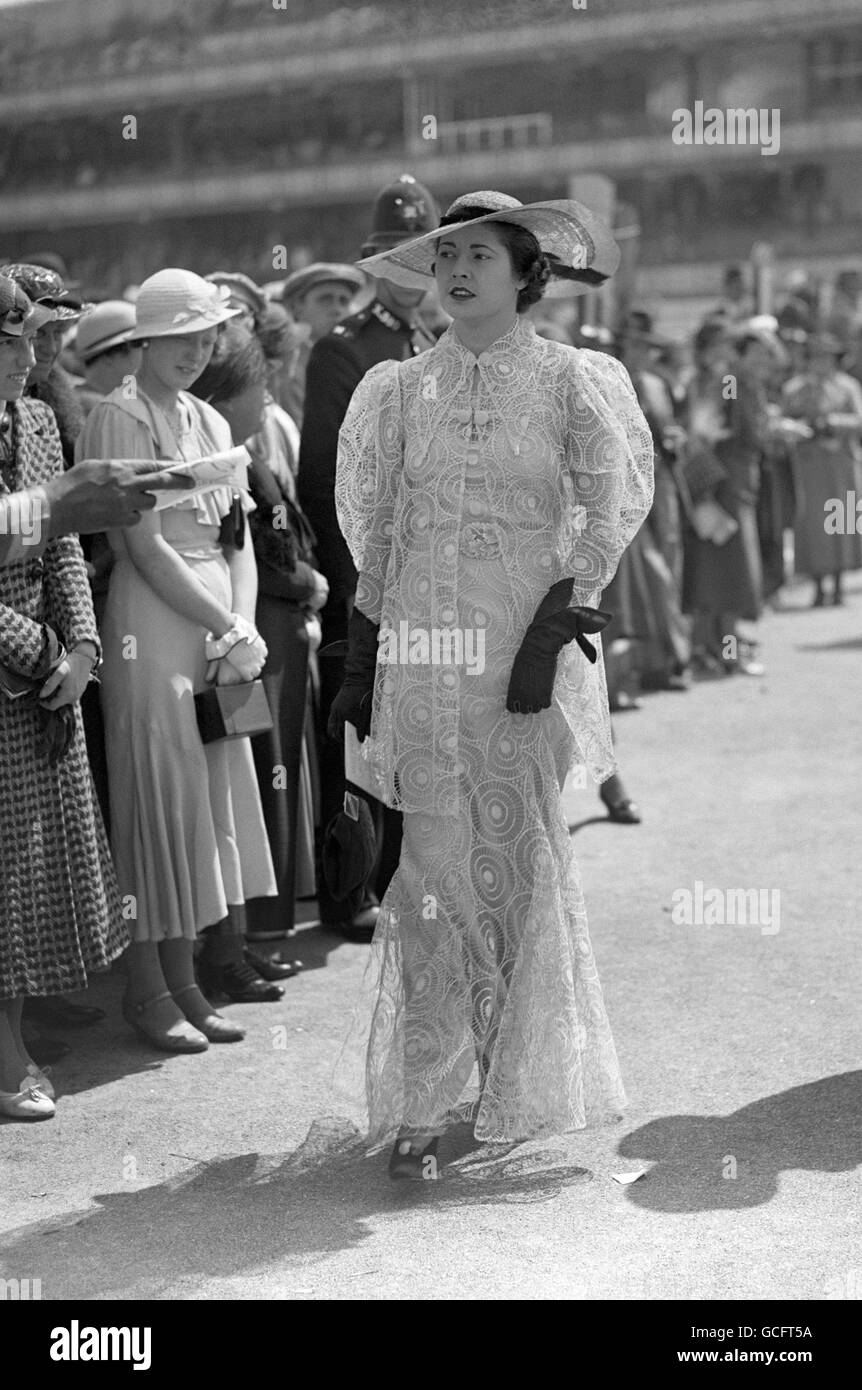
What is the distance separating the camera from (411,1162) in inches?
178

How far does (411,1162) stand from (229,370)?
8.28ft

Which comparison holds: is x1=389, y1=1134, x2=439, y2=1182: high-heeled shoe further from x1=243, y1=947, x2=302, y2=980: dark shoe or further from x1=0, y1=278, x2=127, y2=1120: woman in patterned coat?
x1=243, y1=947, x2=302, y2=980: dark shoe

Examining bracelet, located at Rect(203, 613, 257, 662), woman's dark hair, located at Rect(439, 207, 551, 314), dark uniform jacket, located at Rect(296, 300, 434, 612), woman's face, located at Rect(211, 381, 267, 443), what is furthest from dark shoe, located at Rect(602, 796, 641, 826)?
woman's dark hair, located at Rect(439, 207, 551, 314)

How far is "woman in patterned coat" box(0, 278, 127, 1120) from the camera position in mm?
4898

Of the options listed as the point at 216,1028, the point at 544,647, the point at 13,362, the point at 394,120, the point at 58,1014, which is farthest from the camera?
the point at 394,120

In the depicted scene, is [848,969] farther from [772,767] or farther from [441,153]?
[441,153]

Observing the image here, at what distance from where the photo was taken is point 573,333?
450 inches

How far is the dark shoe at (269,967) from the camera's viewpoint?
617cm

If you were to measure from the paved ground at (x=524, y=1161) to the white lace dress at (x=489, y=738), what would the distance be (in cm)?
24

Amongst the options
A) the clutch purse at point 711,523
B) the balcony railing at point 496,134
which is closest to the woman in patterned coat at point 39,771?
the clutch purse at point 711,523

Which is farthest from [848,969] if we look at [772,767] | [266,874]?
[772,767]

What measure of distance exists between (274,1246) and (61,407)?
8.33 ft

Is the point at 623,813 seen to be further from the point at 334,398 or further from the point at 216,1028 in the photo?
the point at 216,1028

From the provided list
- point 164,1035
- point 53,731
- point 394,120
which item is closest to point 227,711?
point 53,731
